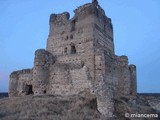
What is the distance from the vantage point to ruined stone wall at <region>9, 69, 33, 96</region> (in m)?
22.6

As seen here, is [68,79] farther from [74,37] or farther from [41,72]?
[74,37]

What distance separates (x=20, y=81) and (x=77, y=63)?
7.14 meters

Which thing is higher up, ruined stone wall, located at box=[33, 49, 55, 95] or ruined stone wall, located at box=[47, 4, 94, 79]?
ruined stone wall, located at box=[47, 4, 94, 79]

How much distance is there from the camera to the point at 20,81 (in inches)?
910

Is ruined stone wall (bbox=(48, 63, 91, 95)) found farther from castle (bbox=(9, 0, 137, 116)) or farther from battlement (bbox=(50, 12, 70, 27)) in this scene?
battlement (bbox=(50, 12, 70, 27))

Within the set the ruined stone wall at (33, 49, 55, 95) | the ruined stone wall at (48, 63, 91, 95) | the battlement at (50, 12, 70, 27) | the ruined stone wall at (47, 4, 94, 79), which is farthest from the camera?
the battlement at (50, 12, 70, 27)

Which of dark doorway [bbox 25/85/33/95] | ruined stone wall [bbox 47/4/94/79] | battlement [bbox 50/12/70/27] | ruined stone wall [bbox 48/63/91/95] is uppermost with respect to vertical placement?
battlement [bbox 50/12/70/27]

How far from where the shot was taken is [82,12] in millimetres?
22625

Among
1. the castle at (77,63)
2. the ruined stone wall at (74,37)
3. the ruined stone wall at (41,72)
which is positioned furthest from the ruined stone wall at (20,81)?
the ruined stone wall at (74,37)

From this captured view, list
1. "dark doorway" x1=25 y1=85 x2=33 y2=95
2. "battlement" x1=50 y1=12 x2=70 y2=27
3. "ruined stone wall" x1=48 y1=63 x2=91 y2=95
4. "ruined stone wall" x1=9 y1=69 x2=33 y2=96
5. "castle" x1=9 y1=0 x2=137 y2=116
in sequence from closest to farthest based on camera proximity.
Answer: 1. "ruined stone wall" x1=48 y1=63 x2=91 y2=95
2. "castle" x1=9 y1=0 x2=137 y2=116
3. "ruined stone wall" x1=9 y1=69 x2=33 y2=96
4. "dark doorway" x1=25 y1=85 x2=33 y2=95
5. "battlement" x1=50 y1=12 x2=70 y2=27

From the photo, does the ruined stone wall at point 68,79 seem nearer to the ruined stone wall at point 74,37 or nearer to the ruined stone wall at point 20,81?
the ruined stone wall at point 74,37

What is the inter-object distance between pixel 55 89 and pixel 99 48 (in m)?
5.79

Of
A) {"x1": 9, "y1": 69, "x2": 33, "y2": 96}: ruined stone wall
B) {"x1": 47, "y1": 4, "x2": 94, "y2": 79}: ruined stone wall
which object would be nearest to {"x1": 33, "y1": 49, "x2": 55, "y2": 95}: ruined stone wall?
{"x1": 47, "y1": 4, "x2": 94, "y2": 79}: ruined stone wall

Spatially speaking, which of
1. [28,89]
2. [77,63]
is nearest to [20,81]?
[28,89]
